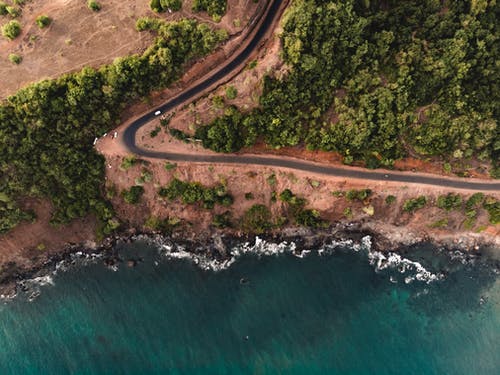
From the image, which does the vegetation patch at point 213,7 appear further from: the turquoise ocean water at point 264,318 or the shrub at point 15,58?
the turquoise ocean water at point 264,318

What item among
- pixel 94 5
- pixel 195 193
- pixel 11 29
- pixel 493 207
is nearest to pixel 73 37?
pixel 94 5

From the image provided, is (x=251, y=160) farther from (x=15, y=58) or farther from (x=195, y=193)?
(x=15, y=58)

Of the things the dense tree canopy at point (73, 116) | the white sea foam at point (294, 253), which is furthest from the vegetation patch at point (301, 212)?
the dense tree canopy at point (73, 116)

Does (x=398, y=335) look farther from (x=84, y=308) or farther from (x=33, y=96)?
(x=33, y=96)

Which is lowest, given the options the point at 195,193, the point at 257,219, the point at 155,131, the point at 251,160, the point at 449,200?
the point at 449,200

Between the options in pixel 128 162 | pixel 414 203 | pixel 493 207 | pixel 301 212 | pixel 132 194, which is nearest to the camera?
pixel 128 162
